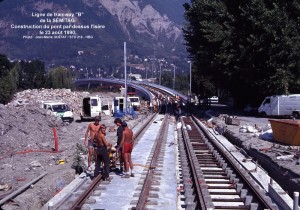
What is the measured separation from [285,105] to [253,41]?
574 cm

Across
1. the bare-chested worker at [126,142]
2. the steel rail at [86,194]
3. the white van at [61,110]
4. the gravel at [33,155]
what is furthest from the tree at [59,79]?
the steel rail at [86,194]

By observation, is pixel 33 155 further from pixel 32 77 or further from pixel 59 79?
pixel 59 79

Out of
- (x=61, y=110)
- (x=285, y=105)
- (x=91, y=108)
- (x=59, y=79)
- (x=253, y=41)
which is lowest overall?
(x=61, y=110)

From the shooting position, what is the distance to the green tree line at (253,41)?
40.1 metres

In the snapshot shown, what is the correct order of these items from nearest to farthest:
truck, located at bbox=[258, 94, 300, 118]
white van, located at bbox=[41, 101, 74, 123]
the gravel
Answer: the gravel, truck, located at bbox=[258, 94, 300, 118], white van, located at bbox=[41, 101, 74, 123]

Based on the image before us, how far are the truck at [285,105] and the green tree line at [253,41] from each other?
24.5 inches

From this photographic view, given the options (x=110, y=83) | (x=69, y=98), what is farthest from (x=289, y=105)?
(x=110, y=83)

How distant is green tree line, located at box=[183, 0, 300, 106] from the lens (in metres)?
40.1

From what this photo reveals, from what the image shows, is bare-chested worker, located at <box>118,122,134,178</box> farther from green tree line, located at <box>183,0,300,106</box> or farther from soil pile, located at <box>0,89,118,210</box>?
green tree line, located at <box>183,0,300,106</box>

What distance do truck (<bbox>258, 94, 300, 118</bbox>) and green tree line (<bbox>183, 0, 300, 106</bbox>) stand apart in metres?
0.62

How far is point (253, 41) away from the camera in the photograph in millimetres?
40656

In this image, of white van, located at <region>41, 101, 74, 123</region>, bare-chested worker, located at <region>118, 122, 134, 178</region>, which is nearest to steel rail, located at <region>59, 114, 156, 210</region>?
bare-chested worker, located at <region>118, 122, 134, 178</region>

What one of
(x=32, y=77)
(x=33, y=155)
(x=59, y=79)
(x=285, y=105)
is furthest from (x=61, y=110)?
(x=59, y=79)

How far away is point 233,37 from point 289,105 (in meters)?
7.36
